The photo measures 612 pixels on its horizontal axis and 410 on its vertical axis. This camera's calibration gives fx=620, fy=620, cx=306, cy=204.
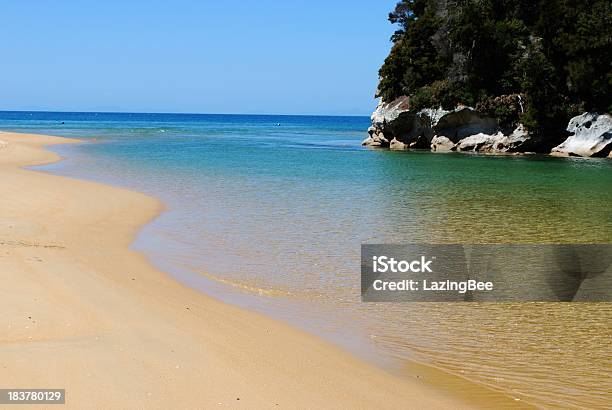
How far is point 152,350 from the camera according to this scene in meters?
6.13

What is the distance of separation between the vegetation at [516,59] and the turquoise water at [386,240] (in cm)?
1302

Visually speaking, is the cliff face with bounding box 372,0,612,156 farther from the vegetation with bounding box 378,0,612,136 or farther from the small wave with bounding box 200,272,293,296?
the small wave with bounding box 200,272,293,296

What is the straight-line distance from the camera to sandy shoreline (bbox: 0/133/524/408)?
524 cm

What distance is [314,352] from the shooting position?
6598mm

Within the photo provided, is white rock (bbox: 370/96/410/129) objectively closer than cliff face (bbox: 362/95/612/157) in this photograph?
No

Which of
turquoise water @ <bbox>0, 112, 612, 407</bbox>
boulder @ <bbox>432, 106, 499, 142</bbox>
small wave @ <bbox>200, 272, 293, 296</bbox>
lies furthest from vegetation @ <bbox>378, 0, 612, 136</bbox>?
small wave @ <bbox>200, 272, 293, 296</bbox>

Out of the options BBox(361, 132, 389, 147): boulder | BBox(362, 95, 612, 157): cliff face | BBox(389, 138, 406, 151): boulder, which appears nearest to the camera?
BBox(362, 95, 612, 157): cliff face

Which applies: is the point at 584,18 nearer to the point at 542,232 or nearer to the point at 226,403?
the point at 542,232

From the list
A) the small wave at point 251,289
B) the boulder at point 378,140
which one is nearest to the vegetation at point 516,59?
the boulder at point 378,140

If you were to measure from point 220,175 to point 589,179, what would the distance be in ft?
51.5

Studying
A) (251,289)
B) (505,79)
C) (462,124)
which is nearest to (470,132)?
(462,124)

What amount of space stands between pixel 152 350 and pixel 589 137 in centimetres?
3905

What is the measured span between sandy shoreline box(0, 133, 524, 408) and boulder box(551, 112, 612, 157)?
35678 mm

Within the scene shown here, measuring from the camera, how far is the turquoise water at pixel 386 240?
21.9ft
